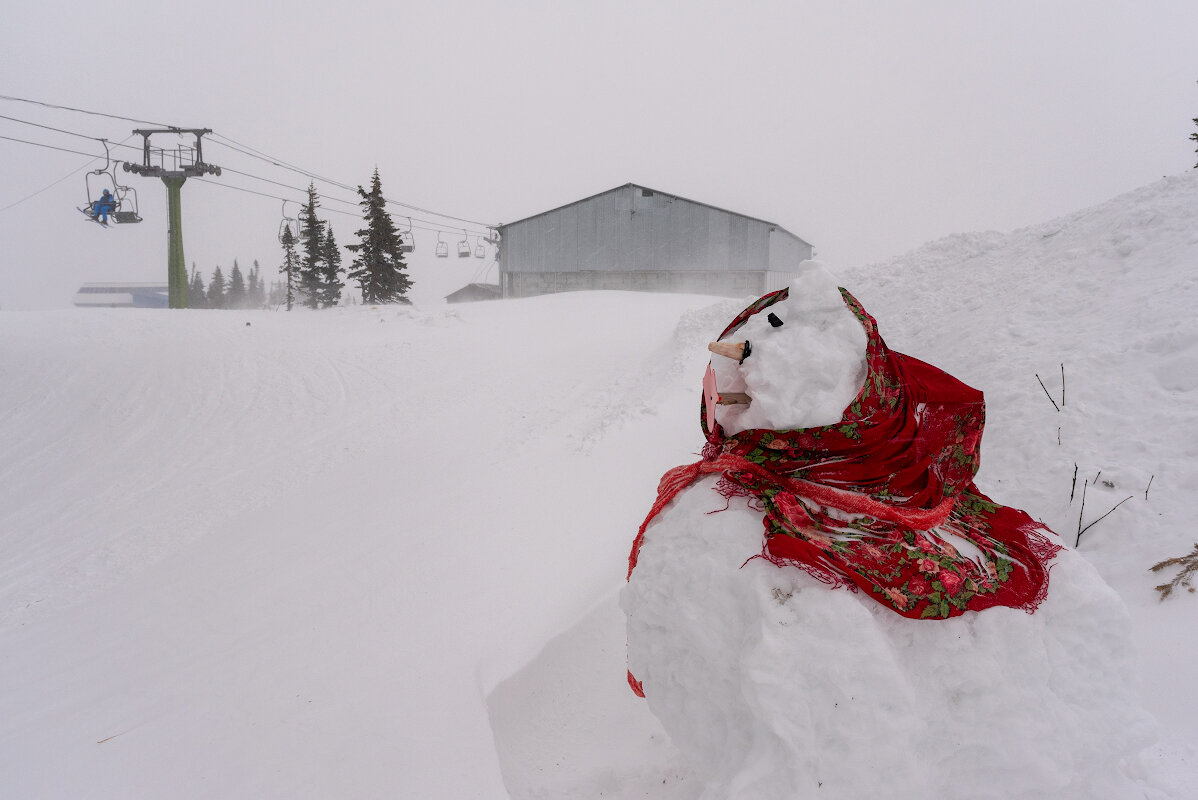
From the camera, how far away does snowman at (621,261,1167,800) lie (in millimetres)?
1784

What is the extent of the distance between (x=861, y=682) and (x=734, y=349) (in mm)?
1138

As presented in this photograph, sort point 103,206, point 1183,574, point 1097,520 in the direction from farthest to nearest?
point 103,206 → point 1097,520 → point 1183,574

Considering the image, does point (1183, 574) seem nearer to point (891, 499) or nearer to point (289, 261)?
point (891, 499)

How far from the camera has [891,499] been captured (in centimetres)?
208

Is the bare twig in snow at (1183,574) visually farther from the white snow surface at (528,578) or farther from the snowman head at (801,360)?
the snowman head at (801,360)

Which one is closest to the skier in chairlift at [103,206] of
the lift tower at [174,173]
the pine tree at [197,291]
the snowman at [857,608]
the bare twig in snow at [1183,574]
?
the lift tower at [174,173]

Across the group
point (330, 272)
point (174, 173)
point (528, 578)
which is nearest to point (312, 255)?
point (330, 272)

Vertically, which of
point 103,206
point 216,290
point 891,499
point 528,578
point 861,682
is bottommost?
point 528,578

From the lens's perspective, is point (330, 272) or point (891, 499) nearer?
point (891, 499)

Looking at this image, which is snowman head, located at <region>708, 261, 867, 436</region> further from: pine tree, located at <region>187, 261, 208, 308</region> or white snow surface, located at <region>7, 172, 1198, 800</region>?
pine tree, located at <region>187, 261, 208, 308</region>

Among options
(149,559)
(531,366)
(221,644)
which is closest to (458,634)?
(221,644)

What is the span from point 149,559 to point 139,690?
2.20 m

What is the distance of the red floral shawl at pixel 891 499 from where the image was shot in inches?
74.1

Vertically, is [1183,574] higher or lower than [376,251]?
lower
